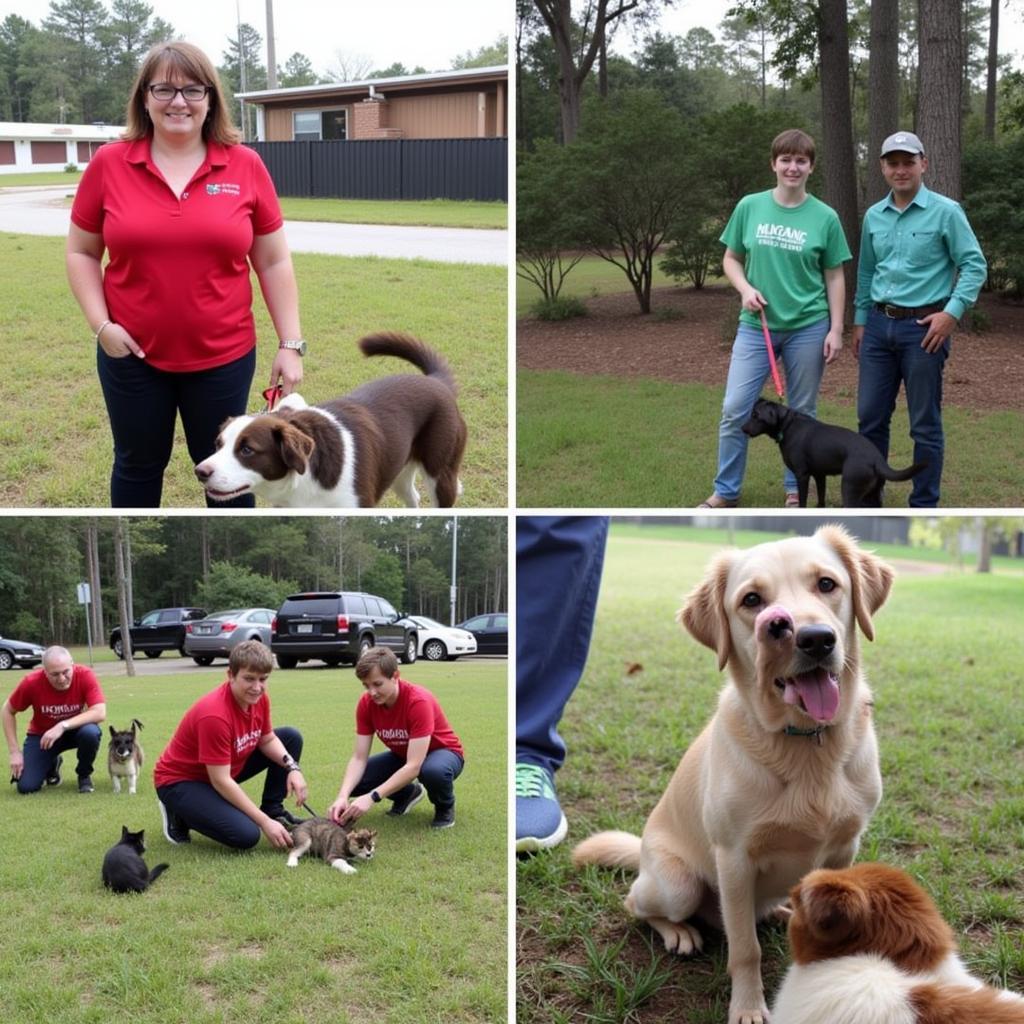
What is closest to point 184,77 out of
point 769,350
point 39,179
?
point 769,350

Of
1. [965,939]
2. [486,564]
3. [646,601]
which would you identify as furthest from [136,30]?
[965,939]

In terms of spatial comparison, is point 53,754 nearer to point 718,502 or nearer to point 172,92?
point 172,92

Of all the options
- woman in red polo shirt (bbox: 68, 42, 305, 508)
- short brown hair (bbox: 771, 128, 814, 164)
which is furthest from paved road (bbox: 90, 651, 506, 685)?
short brown hair (bbox: 771, 128, 814, 164)

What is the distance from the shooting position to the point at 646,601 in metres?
9.84

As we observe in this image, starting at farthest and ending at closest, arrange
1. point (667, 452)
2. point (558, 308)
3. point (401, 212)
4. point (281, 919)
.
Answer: point (401, 212) → point (558, 308) → point (667, 452) → point (281, 919)

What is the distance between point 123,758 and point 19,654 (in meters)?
0.87

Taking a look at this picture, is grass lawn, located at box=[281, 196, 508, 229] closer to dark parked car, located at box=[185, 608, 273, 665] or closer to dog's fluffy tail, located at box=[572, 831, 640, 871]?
dark parked car, located at box=[185, 608, 273, 665]

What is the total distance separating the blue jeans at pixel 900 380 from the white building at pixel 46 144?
274 inches

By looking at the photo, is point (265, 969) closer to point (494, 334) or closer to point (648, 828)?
point (648, 828)

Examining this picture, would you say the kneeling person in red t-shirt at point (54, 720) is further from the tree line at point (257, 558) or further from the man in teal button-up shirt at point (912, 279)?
the man in teal button-up shirt at point (912, 279)

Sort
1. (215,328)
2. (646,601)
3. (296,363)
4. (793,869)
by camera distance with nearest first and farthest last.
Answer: (793,869) < (215,328) < (296,363) < (646,601)

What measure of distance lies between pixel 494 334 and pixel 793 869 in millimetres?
8245

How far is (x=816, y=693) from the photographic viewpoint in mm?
2713

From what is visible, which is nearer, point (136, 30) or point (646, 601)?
point (646, 601)
